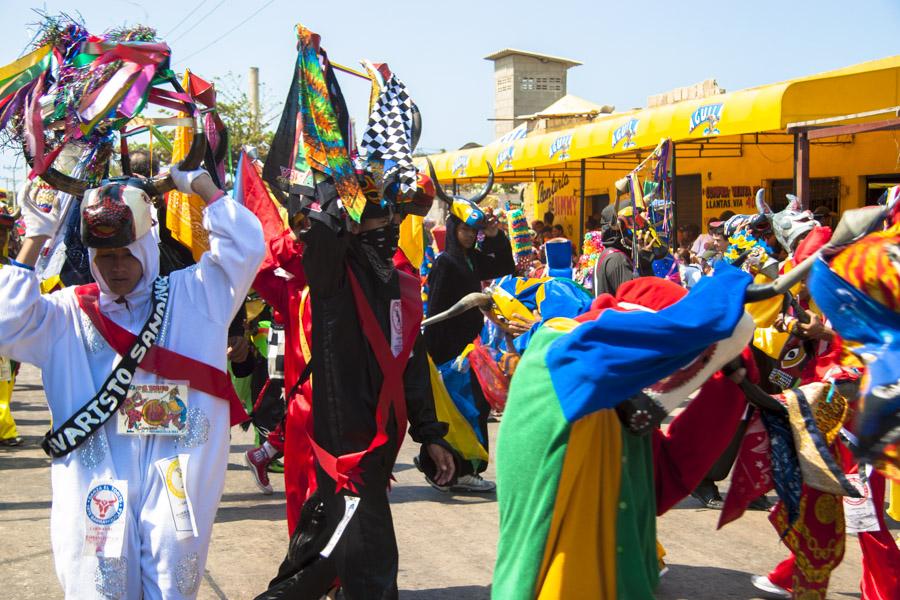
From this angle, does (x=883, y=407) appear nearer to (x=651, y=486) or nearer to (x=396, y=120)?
(x=651, y=486)

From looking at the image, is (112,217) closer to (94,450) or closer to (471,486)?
(94,450)

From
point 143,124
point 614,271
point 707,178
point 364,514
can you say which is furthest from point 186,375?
point 707,178

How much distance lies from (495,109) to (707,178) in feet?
96.0

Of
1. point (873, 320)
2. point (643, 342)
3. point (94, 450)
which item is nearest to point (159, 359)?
point (94, 450)

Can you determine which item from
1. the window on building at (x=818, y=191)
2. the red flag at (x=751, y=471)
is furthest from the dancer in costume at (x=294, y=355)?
the window on building at (x=818, y=191)

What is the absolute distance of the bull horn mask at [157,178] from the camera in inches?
146

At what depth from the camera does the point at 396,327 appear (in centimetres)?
460

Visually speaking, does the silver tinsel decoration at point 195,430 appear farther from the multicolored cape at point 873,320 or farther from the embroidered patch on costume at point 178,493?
the multicolored cape at point 873,320

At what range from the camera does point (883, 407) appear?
2.65m

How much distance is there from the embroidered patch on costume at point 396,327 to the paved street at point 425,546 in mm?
1497

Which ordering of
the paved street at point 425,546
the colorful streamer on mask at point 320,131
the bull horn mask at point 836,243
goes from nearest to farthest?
the bull horn mask at point 836,243
the colorful streamer on mask at point 320,131
the paved street at point 425,546

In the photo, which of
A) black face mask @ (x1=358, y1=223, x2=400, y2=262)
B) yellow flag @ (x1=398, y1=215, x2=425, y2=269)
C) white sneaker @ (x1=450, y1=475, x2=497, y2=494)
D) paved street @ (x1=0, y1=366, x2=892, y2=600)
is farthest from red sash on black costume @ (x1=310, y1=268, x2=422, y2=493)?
white sneaker @ (x1=450, y1=475, x2=497, y2=494)

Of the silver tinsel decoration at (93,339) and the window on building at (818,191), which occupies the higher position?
the window on building at (818,191)

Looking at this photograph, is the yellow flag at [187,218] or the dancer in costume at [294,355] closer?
the dancer in costume at [294,355]
